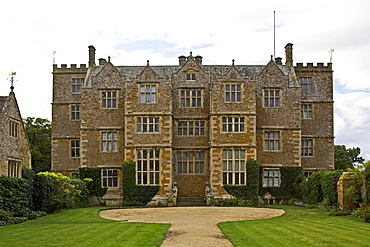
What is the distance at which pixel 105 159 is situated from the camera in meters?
36.8

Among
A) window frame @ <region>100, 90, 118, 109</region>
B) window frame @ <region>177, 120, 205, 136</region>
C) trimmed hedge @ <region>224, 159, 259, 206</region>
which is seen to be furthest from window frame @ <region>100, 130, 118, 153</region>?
trimmed hedge @ <region>224, 159, 259, 206</region>

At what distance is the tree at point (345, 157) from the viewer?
5400 cm

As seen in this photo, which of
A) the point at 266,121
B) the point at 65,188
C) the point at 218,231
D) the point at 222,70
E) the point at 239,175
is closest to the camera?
the point at 218,231

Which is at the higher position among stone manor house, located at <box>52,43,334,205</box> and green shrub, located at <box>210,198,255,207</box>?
stone manor house, located at <box>52,43,334,205</box>

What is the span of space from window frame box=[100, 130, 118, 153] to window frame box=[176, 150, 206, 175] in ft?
15.4

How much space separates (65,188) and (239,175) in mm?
11792

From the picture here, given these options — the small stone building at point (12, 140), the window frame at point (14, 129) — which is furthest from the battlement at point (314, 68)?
the window frame at point (14, 129)

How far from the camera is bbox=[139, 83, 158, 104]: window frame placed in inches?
1406

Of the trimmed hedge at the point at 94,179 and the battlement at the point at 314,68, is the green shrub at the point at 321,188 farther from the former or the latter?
the trimmed hedge at the point at 94,179

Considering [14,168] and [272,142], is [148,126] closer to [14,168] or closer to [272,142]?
[272,142]

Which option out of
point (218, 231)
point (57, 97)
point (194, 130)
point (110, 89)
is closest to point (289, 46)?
point (194, 130)

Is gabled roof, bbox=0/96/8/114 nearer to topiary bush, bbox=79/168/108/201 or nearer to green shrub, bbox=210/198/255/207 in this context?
topiary bush, bbox=79/168/108/201

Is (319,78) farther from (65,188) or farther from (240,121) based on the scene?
(65,188)

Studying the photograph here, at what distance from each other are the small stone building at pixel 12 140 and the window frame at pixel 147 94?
1000 centimetres
